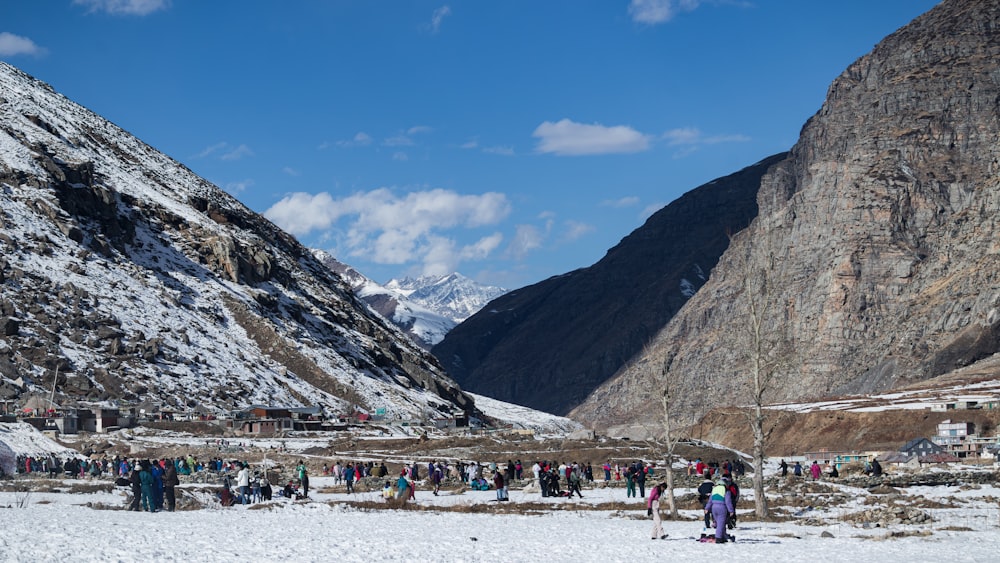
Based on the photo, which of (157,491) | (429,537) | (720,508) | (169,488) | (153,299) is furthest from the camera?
(153,299)

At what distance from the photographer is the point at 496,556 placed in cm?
2575

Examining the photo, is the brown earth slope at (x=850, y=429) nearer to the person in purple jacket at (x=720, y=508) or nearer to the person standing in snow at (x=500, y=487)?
the person standing in snow at (x=500, y=487)

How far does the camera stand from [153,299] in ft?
430

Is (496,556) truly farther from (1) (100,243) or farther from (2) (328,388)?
(1) (100,243)

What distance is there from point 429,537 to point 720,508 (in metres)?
7.42

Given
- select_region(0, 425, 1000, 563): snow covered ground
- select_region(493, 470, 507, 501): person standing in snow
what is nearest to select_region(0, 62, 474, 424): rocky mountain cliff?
select_region(0, 425, 1000, 563): snow covered ground

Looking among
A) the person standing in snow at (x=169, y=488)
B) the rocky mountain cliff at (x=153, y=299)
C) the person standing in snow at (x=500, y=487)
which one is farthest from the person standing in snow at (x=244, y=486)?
the rocky mountain cliff at (x=153, y=299)

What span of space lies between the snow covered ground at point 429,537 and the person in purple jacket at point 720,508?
43cm

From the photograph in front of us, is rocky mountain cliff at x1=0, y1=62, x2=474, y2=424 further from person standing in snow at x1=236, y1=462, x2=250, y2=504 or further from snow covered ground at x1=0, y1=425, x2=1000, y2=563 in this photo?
snow covered ground at x1=0, y1=425, x2=1000, y2=563

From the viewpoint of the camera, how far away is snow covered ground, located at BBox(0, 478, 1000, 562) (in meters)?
25.0

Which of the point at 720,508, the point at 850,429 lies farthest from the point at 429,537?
the point at 850,429

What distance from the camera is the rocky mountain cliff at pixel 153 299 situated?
111m

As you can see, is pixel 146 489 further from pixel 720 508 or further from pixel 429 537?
pixel 720 508

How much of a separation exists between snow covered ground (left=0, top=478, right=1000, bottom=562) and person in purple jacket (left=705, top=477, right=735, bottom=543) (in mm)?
432
